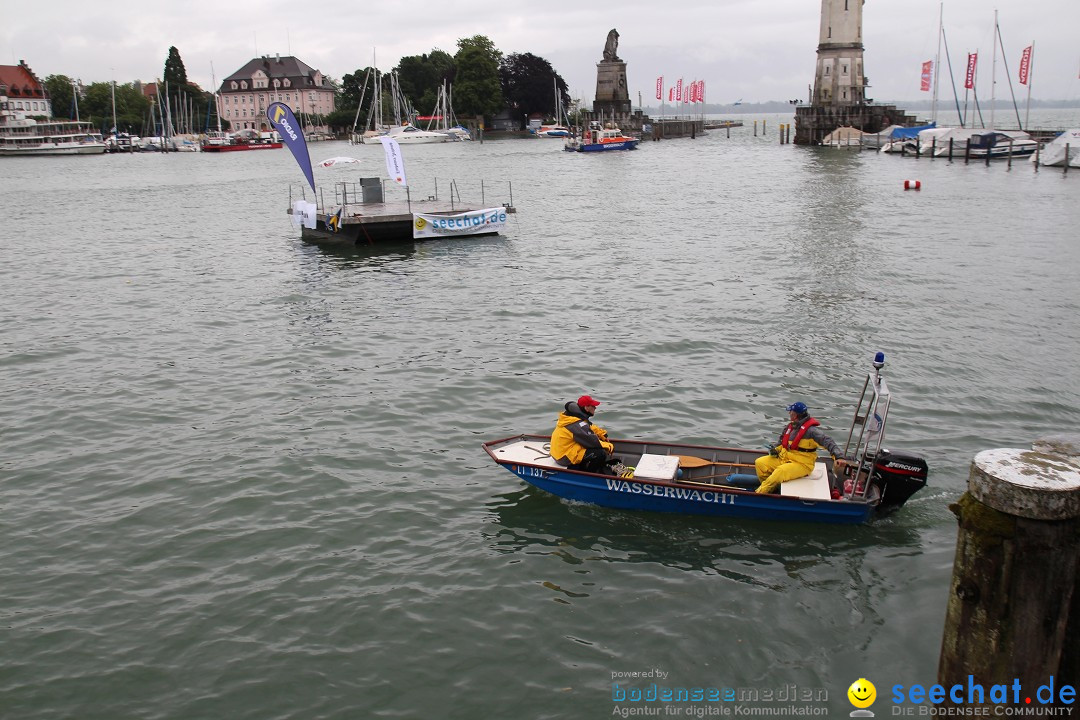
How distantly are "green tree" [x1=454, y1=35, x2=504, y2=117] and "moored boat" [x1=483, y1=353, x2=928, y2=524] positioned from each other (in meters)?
160

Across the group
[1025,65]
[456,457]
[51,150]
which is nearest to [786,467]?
[456,457]

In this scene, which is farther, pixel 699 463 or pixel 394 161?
pixel 394 161

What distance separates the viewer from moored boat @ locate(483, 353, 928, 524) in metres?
12.4

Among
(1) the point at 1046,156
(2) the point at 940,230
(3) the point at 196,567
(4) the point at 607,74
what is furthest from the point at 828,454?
(4) the point at 607,74

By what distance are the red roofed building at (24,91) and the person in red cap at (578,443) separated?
173998 millimetres

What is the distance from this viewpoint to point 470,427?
17016 millimetres

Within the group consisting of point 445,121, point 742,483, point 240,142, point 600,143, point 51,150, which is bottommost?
point 742,483

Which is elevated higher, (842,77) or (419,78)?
(419,78)

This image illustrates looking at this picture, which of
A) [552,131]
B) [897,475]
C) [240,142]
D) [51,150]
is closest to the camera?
[897,475]

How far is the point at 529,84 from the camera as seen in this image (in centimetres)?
17300

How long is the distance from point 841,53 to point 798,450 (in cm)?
10299

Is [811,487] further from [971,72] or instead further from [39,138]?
[39,138]

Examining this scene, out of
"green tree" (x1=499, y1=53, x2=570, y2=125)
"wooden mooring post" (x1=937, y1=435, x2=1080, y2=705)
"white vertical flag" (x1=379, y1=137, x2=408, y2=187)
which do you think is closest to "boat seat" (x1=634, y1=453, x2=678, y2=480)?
"wooden mooring post" (x1=937, y1=435, x2=1080, y2=705)
